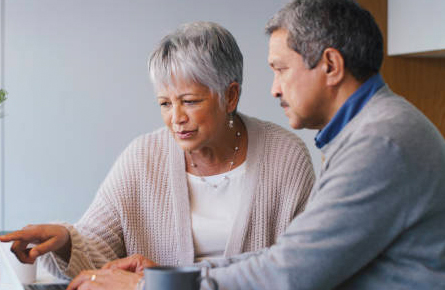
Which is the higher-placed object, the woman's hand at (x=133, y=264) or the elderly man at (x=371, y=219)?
the elderly man at (x=371, y=219)

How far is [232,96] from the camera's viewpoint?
1.68 m

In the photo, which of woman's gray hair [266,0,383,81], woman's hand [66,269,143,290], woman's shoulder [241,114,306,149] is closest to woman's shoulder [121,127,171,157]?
woman's shoulder [241,114,306,149]

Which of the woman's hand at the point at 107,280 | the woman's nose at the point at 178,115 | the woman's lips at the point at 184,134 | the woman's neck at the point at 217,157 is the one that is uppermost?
the woman's nose at the point at 178,115

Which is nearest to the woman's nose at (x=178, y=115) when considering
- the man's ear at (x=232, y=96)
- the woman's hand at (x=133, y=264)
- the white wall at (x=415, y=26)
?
the man's ear at (x=232, y=96)

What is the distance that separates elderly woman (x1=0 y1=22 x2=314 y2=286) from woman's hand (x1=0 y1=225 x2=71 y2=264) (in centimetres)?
10

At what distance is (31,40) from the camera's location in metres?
3.64

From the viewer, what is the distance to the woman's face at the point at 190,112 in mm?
1573

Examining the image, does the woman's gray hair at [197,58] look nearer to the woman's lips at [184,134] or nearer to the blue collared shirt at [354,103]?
the woman's lips at [184,134]

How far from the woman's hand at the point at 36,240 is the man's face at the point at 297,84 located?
2.05ft

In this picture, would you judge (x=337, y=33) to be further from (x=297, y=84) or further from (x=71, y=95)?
(x=71, y=95)

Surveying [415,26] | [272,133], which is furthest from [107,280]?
[415,26]

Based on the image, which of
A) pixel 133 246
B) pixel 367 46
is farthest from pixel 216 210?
pixel 367 46

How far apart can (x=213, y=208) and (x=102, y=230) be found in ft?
1.03

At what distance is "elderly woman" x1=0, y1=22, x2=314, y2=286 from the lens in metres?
1.58
